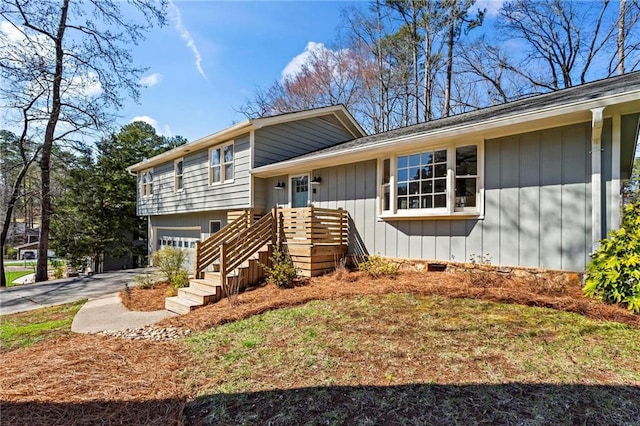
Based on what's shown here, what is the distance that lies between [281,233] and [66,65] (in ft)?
44.7

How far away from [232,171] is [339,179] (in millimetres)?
4199

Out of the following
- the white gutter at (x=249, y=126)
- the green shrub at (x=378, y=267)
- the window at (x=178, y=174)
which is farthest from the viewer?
the window at (x=178, y=174)

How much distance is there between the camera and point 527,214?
554 cm

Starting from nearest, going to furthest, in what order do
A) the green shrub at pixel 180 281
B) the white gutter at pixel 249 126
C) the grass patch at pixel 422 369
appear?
the grass patch at pixel 422 369, the green shrub at pixel 180 281, the white gutter at pixel 249 126

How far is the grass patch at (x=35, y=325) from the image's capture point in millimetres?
4719

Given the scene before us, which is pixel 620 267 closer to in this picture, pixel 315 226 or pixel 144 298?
pixel 315 226

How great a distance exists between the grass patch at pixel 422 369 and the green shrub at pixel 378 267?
2.29m

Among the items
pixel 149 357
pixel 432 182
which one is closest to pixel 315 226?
pixel 432 182

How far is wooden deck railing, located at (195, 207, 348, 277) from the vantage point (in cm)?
719

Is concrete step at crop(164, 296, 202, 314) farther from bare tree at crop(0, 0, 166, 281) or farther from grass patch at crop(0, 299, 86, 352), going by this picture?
bare tree at crop(0, 0, 166, 281)

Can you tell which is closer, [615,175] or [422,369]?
[422,369]

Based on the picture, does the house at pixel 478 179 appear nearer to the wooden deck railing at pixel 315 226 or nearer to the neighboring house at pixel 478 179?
the neighboring house at pixel 478 179

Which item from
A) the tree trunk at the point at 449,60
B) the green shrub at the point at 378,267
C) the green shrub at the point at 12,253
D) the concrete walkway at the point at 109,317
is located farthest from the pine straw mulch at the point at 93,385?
the green shrub at the point at 12,253

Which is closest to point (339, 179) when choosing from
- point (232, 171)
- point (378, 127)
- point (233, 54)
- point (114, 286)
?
point (232, 171)
